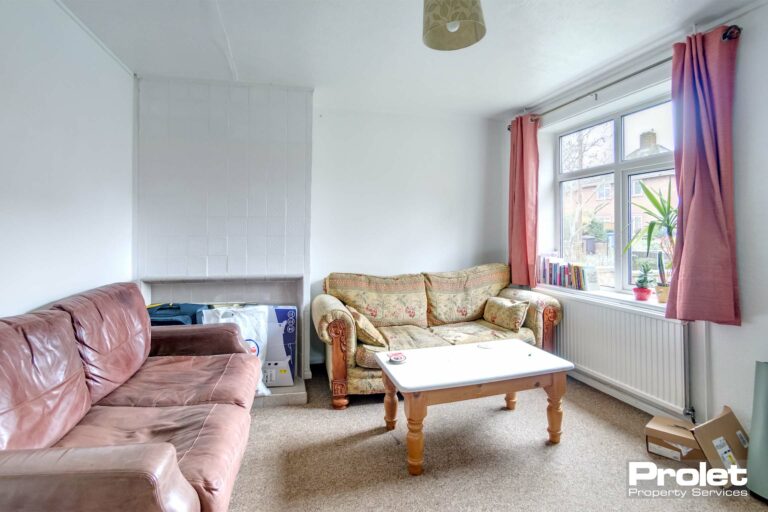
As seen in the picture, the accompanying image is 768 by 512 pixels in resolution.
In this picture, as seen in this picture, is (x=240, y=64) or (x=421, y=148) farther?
(x=421, y=148)

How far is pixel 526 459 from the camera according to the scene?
6.45 feet

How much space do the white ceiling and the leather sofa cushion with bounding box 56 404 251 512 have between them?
2.07 metres

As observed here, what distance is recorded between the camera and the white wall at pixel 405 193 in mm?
3541

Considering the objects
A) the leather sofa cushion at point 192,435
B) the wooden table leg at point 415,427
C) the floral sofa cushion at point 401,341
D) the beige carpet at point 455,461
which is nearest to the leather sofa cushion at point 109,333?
the leather sofa cushion at point 192,435

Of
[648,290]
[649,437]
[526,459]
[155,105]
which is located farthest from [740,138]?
[155,105]

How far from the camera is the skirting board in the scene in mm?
2369

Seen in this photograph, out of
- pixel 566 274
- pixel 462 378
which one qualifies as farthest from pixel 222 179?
pixel 566 274

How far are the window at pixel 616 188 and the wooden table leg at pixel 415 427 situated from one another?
207cm

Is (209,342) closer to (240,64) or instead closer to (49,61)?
(49,61)

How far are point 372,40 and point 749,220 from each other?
2391 mm

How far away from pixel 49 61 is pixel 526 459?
3.26 meters

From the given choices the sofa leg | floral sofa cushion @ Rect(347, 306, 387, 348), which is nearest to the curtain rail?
floral sofa cushion @ Rect(347, 306, 387, 348)

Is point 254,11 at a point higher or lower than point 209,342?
higher

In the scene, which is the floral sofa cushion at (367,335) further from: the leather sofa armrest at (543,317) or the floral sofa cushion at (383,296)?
the leather sofa armrest at (543,317)
